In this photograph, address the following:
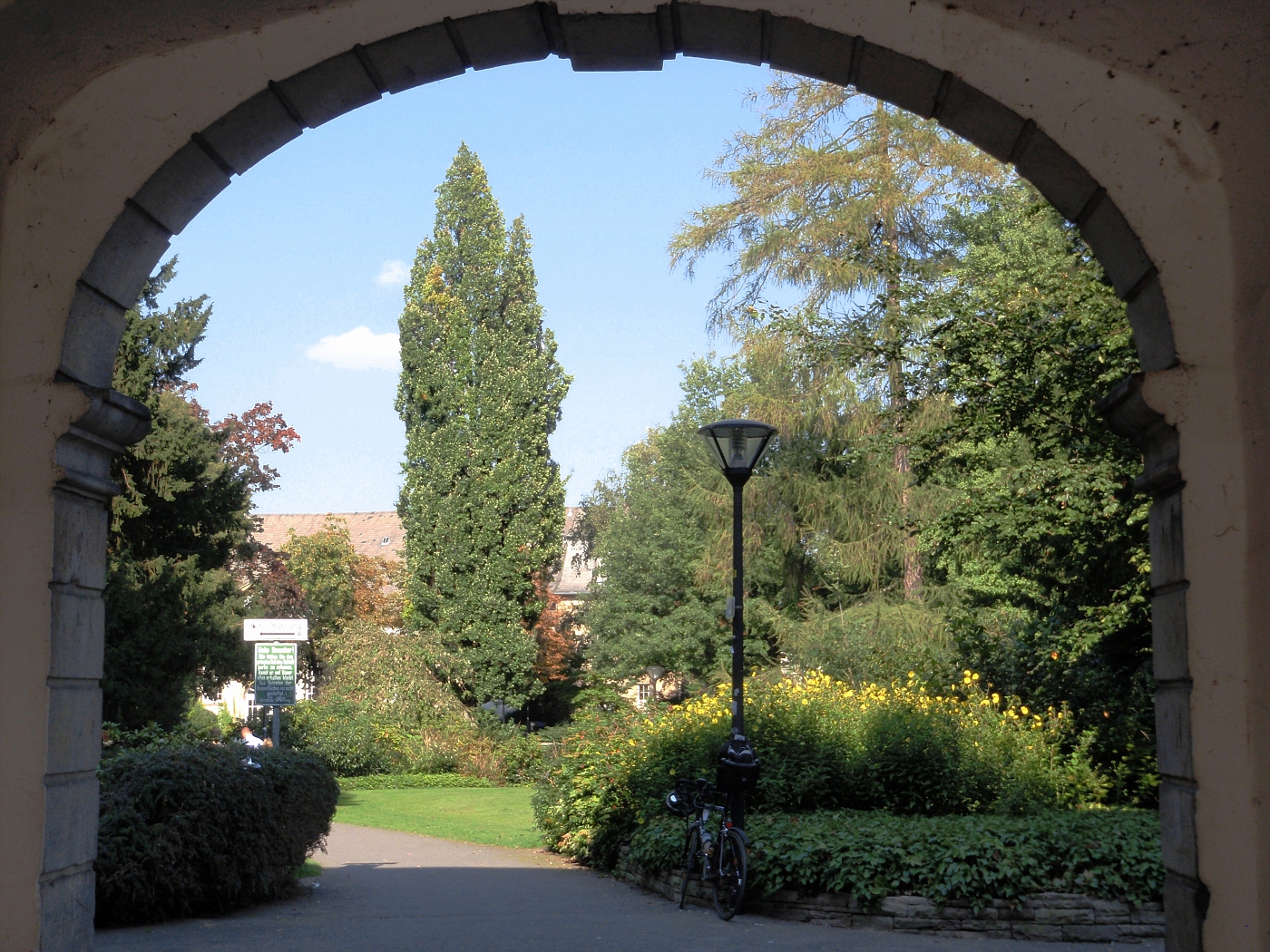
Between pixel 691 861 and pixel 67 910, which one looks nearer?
pixel 67 910

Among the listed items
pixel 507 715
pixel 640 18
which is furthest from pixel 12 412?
pixel 507 715

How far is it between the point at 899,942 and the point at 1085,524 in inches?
225

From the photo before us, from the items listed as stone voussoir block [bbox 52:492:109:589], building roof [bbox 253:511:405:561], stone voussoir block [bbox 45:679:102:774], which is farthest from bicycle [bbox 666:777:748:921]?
building roof [bbox 253:511:405:561]

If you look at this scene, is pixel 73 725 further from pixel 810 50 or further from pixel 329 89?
pixel 810 50

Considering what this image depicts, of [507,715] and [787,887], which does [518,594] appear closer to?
[507,715]

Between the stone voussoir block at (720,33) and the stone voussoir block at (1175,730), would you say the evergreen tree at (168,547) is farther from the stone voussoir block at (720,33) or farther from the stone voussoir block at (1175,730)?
the stone voussoir block at (1175,730)

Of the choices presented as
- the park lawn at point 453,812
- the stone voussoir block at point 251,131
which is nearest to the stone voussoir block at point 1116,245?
the stone voussoir block at point 251,131

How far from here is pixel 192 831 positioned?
9.33 metres

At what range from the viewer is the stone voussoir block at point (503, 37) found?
4562mm

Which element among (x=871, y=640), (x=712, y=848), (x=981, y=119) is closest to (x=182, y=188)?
(x=981, y=119)

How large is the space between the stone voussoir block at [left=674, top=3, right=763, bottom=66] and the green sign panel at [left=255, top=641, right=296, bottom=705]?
12.1m

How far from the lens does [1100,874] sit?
8.78 metres

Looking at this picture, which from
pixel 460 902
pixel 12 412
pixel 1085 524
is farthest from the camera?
pixel 1085 524

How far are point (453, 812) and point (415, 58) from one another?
20.1 meters
